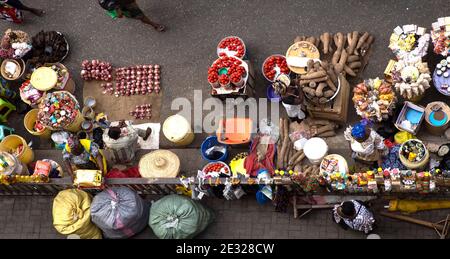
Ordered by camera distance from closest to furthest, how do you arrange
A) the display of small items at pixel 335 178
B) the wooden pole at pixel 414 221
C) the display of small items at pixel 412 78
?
the display of small items at pixel 335 178
the wooden pole at pixel 414 221
the display of small items at pixel 412 78

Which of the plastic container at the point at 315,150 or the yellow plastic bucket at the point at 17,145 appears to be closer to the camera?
the plastic container at the point at 315,150

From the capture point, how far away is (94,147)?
1135 cm

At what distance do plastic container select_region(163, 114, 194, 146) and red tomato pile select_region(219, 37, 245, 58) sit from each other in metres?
1.48

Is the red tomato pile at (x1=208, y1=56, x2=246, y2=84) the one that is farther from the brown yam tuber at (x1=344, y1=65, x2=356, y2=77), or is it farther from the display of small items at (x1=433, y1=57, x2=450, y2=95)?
the display of small items at (x1=433, y1=57, x2=450, y2=95)

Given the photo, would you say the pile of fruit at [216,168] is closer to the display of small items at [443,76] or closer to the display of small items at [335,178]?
the display of small items at [335,178]

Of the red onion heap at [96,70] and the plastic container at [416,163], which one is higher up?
the red onion heap at [96,70]

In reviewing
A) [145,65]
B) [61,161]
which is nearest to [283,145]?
[145,65]

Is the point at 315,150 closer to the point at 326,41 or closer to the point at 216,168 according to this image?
the point at 216,168

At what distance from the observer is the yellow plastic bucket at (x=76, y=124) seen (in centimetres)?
1203

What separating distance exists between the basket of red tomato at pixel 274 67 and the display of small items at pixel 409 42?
1812 millimetres

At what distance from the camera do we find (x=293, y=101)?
1104 cm

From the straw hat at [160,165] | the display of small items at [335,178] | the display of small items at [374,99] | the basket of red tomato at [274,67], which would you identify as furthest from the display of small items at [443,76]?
the straw hat at [160,165]

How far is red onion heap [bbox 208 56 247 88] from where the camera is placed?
11406 mm

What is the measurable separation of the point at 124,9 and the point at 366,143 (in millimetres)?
4978
